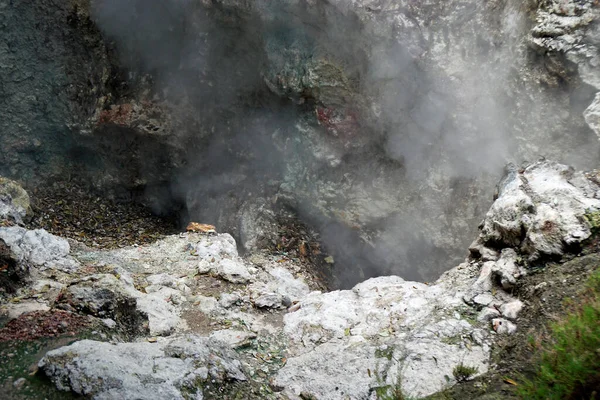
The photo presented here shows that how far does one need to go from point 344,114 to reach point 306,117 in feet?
1.86

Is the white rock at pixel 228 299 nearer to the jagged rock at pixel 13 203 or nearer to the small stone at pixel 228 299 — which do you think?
the small stone at pixel 228 299

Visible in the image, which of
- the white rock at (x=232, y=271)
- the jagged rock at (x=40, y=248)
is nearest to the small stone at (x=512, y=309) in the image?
the white rock at (x=232, y=271)

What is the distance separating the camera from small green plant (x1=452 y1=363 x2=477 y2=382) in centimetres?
321

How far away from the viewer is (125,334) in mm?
3783

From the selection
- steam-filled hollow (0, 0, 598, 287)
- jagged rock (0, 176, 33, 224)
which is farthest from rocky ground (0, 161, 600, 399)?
steam-filled hollow (0, 0, 598, 287)

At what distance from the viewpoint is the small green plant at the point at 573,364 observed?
2295 mm

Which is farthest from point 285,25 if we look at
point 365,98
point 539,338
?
point 539,338

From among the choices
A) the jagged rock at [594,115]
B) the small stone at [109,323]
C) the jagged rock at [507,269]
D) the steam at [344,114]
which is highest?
the steam at [344,114]

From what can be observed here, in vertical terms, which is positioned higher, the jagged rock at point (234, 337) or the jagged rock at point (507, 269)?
the jagged rock at point (507, 269)

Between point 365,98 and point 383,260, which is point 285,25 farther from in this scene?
point 383,260

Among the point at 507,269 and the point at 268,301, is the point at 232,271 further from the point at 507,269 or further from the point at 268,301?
the point at 507,269

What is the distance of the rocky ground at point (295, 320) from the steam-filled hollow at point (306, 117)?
3.57 feet

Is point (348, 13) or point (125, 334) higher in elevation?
point (348, 13)

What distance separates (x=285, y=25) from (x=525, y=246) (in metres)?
4.19
